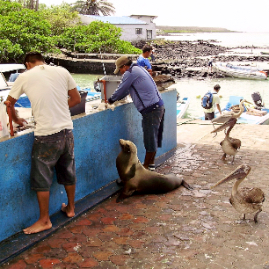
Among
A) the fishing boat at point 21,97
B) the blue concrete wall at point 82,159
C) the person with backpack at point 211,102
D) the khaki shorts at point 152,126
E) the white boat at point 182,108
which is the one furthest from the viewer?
the white boat at point 182,108

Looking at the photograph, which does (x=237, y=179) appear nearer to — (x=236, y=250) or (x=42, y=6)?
(x=236, y=250)

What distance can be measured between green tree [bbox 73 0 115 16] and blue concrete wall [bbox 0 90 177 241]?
64296mm

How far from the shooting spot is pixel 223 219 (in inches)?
175

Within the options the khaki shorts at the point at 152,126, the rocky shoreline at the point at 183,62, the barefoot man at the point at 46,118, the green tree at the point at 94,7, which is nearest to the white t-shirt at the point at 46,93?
the barefoot man at the point at 46,118

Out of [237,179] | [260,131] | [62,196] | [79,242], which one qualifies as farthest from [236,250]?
[260,131]

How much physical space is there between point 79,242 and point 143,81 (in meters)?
2.59

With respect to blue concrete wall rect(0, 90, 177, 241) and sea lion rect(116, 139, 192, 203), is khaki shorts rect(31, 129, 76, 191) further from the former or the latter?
sea lion rect(116, 139, 192, 203)

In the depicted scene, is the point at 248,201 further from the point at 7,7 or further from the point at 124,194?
the point at 7,7

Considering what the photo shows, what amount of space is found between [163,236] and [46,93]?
84.1 inches

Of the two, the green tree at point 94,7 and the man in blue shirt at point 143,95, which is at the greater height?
the green tree at point 94,7

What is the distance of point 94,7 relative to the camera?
66.8 meters

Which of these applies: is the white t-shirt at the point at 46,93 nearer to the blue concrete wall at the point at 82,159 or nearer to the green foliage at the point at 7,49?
the blue concrete wall at the point at 82,159

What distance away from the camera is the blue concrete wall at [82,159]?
3.75 m

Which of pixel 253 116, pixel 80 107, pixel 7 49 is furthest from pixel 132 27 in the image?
pixel 80 107
